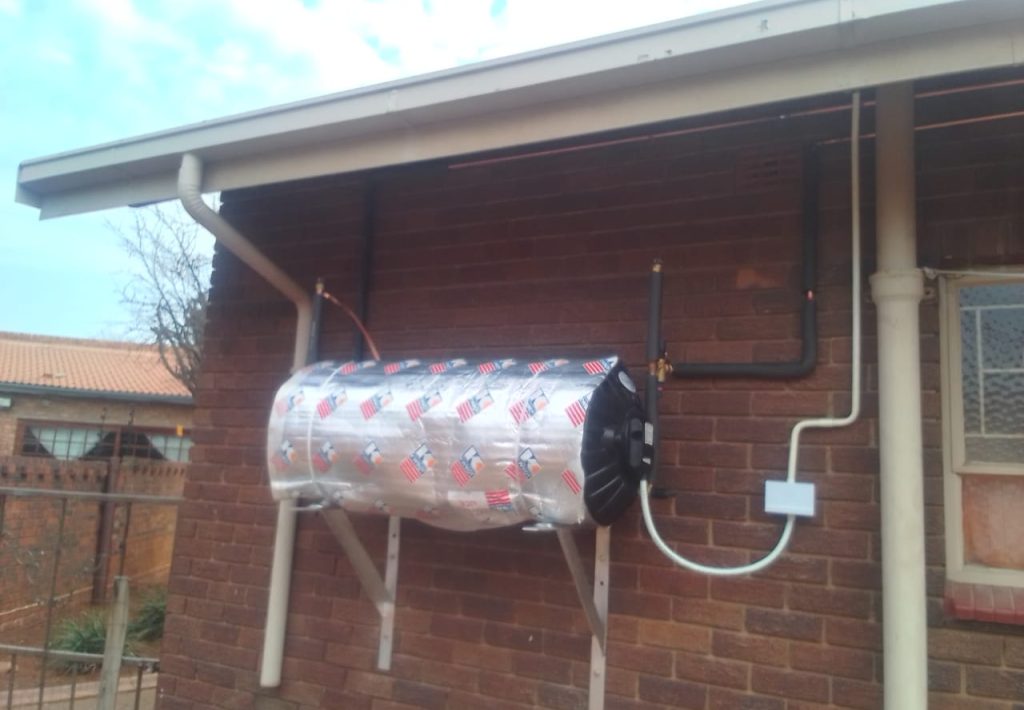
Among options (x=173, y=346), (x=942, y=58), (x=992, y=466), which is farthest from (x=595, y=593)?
(x=173, y=346)

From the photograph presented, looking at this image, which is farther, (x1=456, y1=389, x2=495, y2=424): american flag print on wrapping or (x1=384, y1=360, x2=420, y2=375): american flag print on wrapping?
(x1=384, y1=360, x2=420, y2=375): american flag print on wrapping

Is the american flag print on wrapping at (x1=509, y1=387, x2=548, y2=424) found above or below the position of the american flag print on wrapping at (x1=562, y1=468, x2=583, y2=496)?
above

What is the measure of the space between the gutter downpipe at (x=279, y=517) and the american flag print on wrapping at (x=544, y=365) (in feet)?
4.05

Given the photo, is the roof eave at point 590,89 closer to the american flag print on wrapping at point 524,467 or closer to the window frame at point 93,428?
the american flag print on wrapping at point 524,467

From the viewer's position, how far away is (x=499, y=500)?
2191mm

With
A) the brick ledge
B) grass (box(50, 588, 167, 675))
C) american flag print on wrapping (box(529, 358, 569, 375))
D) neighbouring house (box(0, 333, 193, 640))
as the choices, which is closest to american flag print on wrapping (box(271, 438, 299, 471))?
american flag print on wrapping (box(529, 358, 569, 375))

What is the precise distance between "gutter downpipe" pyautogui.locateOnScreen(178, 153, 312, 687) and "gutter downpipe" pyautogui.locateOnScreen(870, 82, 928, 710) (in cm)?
213

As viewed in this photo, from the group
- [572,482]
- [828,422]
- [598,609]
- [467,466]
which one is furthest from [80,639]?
[828,422]

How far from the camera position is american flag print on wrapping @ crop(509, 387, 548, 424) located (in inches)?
86.2

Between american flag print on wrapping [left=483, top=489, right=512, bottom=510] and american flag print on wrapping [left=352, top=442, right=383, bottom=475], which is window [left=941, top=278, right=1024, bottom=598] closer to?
american flag print on wrapping [left=483, top=489, right=512, bottom=510]

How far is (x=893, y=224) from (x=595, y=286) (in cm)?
104

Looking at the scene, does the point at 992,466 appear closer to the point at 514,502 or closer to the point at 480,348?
the point at 514,502

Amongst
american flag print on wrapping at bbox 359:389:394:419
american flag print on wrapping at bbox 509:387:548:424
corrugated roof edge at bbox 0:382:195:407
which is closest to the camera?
american flag print on wrapping at bbox 509:387:548:424

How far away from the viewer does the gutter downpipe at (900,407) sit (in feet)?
6.97
